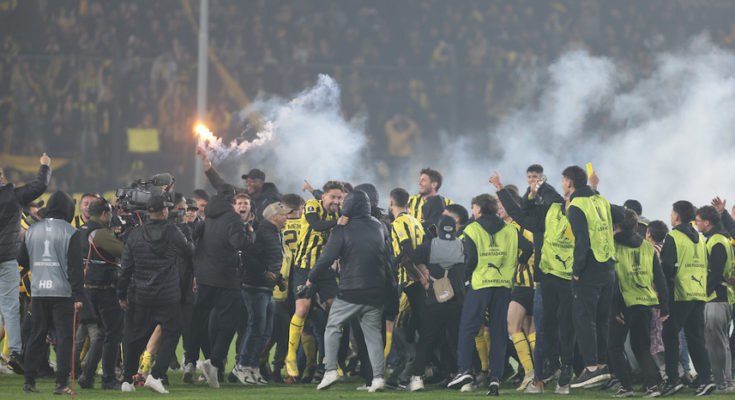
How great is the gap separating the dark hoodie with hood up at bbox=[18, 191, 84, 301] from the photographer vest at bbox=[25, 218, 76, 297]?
0.21 feet

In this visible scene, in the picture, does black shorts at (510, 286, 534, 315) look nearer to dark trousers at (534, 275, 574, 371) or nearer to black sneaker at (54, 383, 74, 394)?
dark trousers at (534, 275, 574, 371)

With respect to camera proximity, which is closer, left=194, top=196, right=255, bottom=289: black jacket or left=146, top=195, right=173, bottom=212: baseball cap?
left=146, top=195, right=173, bottom=212: baseball cap

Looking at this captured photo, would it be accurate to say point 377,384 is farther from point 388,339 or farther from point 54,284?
point 54,284

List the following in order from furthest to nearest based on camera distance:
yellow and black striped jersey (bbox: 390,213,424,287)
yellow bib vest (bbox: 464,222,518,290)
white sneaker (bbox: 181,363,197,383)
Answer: white sneaker (bbox: 181,363,197,383) < yellow and black striped jersey (bbox: 390,213,424,287) < yellow bib vest (bbox: 464,222,518,290)

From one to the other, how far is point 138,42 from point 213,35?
1.64 meters

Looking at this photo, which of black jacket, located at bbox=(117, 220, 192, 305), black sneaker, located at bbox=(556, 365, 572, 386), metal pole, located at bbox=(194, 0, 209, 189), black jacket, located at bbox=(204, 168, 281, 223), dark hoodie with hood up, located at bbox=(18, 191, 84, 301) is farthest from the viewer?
metal pole, located at bbox=(194, 0, 209, 189)

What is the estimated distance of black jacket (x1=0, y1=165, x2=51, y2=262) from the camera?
7684 millimetres

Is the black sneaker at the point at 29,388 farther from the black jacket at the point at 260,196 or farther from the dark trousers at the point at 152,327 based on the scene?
the black jacket at the point at 260,196

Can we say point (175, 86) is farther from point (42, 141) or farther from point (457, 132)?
point (457, 132)

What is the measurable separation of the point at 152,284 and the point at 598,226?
3528 millimetres

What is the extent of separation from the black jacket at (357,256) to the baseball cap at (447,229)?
2.15ft

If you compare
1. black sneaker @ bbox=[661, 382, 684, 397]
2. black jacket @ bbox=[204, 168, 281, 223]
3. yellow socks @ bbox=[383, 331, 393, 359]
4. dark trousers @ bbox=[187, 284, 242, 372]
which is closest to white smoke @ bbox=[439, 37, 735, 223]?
black jacket @ bbox=[204, 168, 281, 223]

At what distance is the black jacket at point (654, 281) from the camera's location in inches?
308

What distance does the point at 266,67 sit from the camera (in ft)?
67.8
